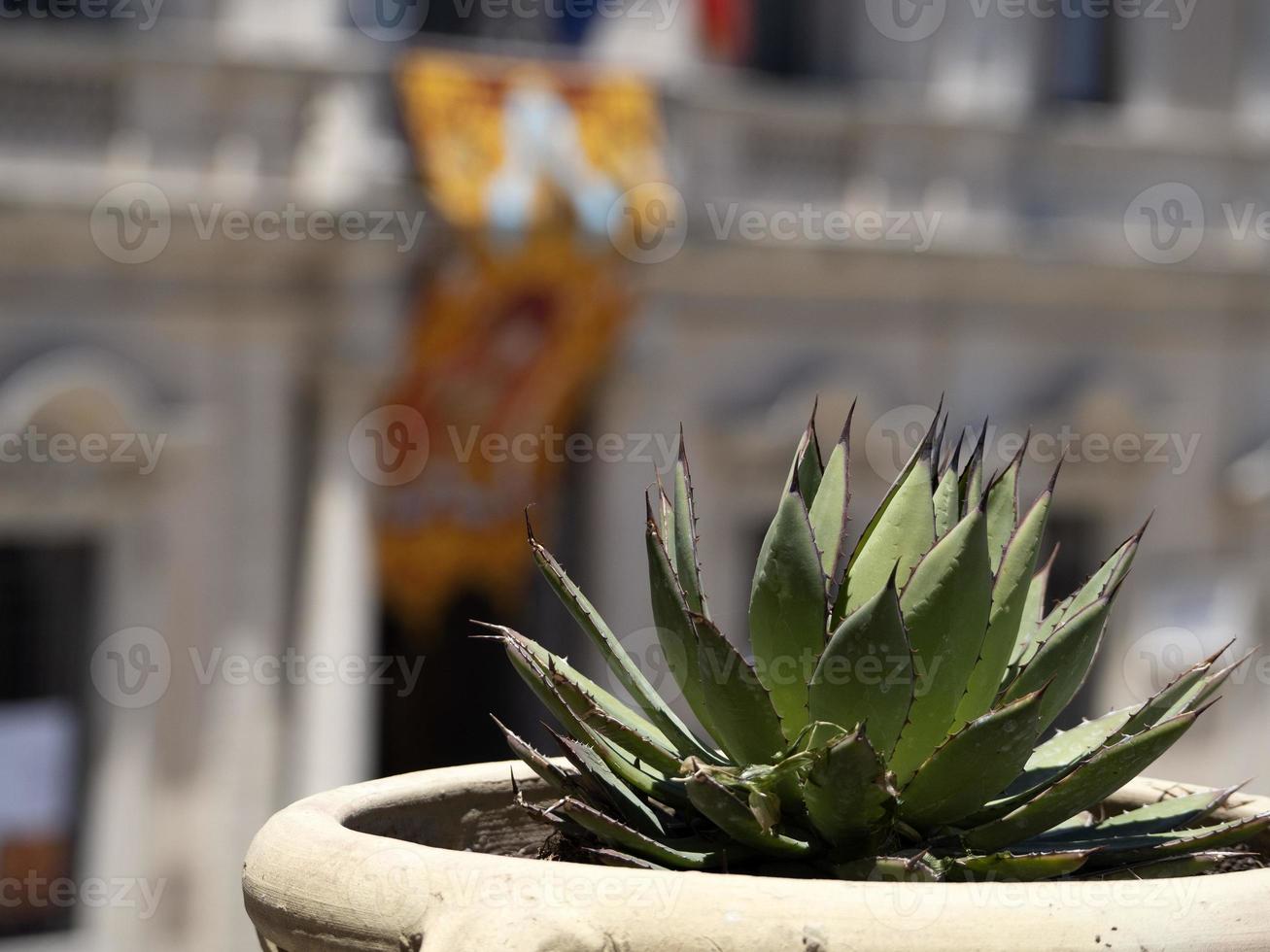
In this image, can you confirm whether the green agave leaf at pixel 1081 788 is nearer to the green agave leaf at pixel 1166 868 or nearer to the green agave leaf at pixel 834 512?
the green agave leaf at pixel 1166 868

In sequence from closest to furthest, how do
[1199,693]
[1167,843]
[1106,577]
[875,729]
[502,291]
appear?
1. [875,729]
2. [1167,843]
3. [1199,693]
4. [1106,577]
5. [502,291]

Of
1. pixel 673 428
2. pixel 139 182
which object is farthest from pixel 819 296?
pixel 139 182

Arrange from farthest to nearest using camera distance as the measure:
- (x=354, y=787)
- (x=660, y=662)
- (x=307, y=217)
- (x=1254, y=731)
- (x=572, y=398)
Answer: (x=1254, y=731), (x=572, y=398), (x=307, y=217), (x=660, y=662), (x=354, y=787)

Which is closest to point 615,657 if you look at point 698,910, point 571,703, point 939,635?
point 571,703

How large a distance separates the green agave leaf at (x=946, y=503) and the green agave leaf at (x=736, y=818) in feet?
2.07

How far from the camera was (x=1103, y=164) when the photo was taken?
11078 millimetres

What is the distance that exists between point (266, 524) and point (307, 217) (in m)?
1.65

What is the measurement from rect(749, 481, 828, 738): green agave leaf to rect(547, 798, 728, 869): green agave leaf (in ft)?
0.71

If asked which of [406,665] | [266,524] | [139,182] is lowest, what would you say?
[406,665]

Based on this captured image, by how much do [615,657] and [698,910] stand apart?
79 cm

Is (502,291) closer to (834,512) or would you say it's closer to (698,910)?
(834,512)

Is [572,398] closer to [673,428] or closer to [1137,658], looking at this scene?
[673,428]

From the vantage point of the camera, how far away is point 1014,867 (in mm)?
2098

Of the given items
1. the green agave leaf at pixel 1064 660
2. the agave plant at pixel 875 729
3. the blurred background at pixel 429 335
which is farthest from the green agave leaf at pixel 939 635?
the blurred background at pixel 429 335
